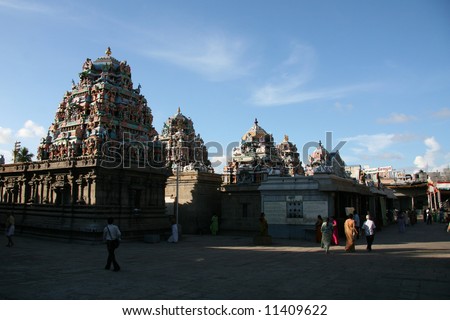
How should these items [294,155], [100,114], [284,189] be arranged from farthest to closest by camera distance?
[294,155]
[100,114]
[284,189]

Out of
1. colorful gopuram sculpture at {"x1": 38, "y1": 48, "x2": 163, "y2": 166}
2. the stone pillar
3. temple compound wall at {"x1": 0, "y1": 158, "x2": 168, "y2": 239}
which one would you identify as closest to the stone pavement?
temple compound wall at {"x1": 0, "y1": 158, "x2": 168, "y2": 239}

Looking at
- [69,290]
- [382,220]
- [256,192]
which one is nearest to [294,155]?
[382,220]

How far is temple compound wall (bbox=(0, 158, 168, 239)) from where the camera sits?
2395 centimetres

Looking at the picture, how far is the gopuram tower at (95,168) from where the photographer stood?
24.4 metres

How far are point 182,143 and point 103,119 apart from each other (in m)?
17.7

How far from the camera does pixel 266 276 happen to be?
10758 millimetres

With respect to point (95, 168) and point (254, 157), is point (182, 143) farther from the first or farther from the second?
point (95, 168)

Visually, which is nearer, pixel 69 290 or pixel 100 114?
pixel 69 290

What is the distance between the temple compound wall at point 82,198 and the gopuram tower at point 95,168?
0.20 ft

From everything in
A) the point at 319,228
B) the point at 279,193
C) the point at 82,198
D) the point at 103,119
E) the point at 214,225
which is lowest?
the point at 214,225

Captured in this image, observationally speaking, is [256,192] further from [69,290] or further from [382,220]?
[69,290]

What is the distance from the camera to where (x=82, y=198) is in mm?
24391

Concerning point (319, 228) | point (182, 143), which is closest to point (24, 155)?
point (182, 143)

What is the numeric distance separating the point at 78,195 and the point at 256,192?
14.0m
